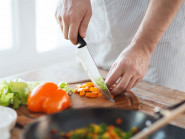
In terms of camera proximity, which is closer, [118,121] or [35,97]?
[118,121]

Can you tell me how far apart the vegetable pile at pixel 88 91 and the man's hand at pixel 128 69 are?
0.25 ft

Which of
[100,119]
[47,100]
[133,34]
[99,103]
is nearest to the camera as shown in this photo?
[100,119]

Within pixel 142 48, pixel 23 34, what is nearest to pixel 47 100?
pixel 142 48

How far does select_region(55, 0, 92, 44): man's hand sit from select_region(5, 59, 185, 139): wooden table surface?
32 cm

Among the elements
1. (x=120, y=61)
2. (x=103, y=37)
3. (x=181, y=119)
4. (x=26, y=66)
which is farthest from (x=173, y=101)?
(x=26, y=66)

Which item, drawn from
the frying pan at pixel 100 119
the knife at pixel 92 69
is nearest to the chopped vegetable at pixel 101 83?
the knife at pixel 92 69

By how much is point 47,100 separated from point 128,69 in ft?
1.34

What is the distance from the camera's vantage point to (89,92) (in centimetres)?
136

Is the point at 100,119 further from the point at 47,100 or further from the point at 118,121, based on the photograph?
the point at 47,100

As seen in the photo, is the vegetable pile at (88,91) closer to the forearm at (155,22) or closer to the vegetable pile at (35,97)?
the vegetable pile at (35,97)

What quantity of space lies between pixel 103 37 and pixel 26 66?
1.11 meters

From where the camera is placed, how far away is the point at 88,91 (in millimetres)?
1381

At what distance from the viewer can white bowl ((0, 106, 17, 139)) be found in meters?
0.93

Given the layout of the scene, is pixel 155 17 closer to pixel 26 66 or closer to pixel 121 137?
pixel 121 137
